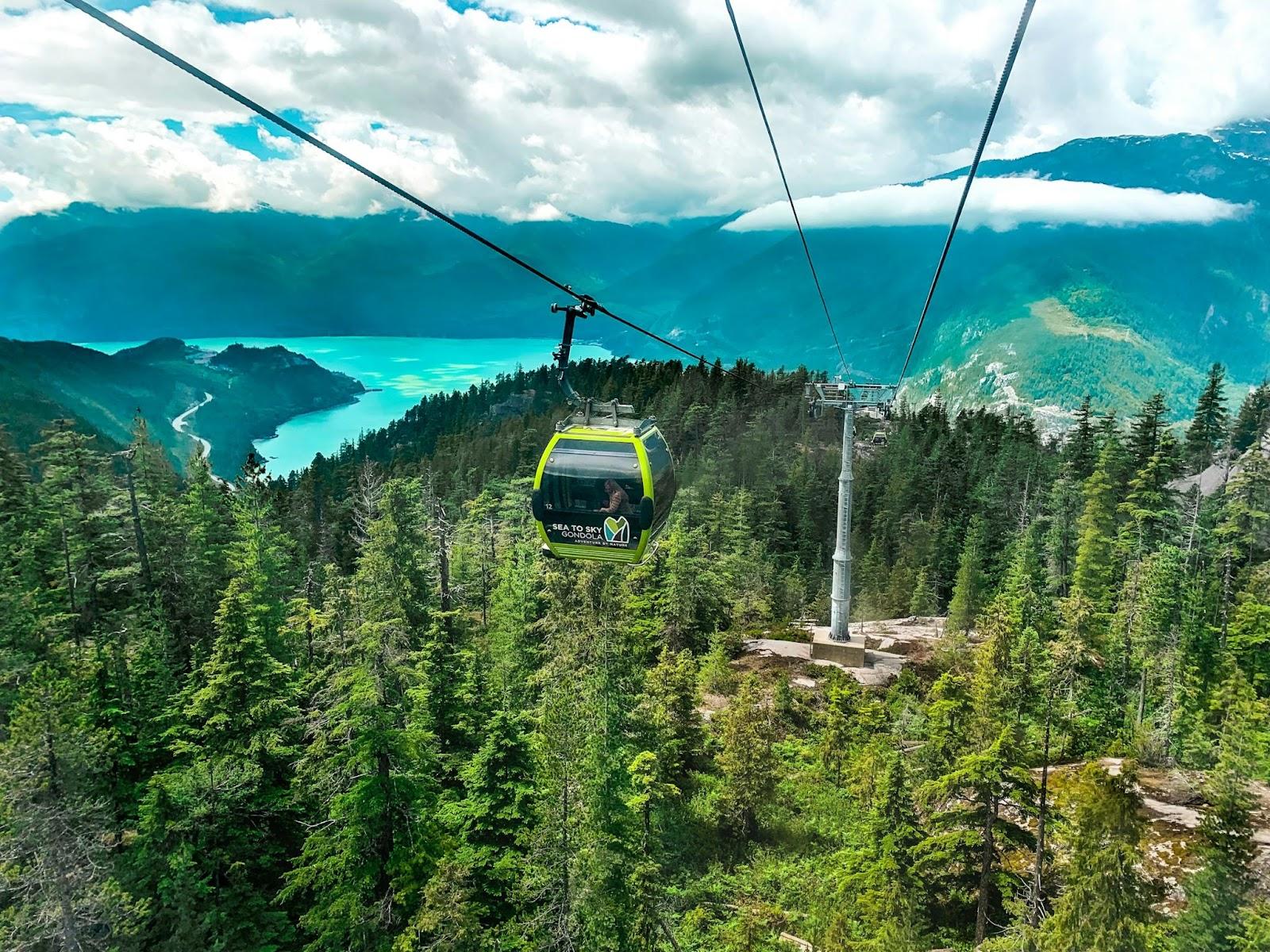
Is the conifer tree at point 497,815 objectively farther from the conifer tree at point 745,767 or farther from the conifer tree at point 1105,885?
the conifer tree at point 1105,885

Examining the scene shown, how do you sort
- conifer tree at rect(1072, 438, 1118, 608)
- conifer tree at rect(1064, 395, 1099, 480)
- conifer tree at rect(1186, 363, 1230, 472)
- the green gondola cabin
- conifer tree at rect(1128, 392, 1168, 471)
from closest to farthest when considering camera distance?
the green gondola cabin → conifer tree at rect(1072, 438, 1118, 608) → conifer tree at rect(1128, 392, 1168, 471) → conifer tree at rect(1064, 395, 1099, 480) → conifer tree at rect(1186, 363, 1230, 472)

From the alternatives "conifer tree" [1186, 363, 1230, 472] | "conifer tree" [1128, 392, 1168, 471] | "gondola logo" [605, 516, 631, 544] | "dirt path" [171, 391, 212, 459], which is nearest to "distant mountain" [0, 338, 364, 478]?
"dirt path" [171, 391, 212, 459]

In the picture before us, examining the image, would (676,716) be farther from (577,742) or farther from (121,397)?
(121,397)

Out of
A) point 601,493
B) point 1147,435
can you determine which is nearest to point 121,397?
point 1147,435

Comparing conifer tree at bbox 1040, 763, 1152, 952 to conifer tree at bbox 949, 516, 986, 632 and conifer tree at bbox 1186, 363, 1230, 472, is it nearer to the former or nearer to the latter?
conifer tree at bbox 949, 516, 986, 632

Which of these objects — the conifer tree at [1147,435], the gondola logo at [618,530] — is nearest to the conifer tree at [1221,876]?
the gondola logo at [618,530]

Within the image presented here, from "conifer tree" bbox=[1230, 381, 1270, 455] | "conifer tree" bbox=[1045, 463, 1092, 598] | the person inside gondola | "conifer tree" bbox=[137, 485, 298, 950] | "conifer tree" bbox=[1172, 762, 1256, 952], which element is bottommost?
"conifer tree" bbox=[137, 485, 298, 950]

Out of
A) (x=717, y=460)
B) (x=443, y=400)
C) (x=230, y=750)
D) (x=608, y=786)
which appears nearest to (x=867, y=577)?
(x=717, y=460)
